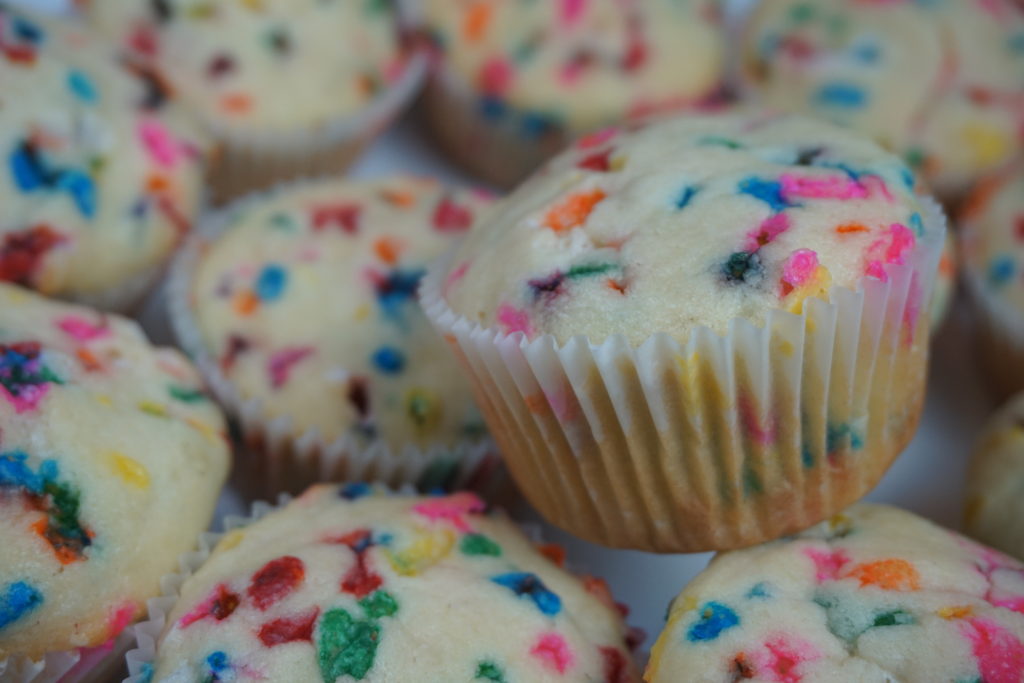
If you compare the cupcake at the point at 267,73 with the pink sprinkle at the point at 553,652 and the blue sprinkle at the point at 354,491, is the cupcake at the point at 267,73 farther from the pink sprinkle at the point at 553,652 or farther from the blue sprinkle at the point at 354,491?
the pink sprinkle at the point at 553,652

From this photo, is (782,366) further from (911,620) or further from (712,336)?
(911,620)

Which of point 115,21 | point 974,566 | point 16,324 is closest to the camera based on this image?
point 974,566

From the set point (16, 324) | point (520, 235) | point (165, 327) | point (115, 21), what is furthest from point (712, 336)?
point (115, 21)

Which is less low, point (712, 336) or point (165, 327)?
point (712, 336)

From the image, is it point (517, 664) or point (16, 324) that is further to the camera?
point (16, 324)

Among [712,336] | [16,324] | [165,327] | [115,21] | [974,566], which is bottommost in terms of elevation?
[974,566]

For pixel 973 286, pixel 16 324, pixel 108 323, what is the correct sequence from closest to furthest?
pixel 16 324 → pixel 108 323 → pixel 973 286
